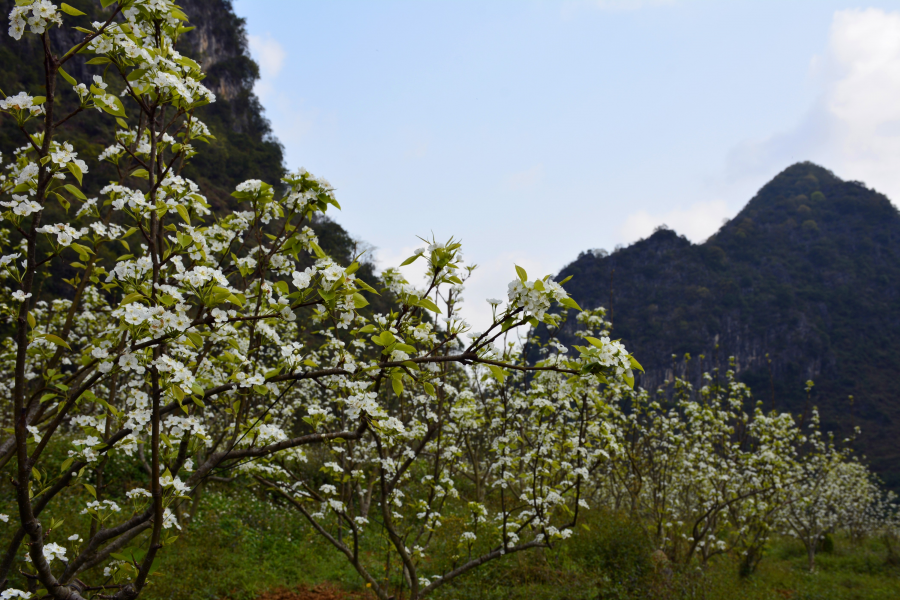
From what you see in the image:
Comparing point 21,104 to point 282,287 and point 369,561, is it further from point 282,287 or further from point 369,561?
point 369,561

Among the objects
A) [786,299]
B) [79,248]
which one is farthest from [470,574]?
[786,299]

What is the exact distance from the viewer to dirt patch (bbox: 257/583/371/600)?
5.92 m

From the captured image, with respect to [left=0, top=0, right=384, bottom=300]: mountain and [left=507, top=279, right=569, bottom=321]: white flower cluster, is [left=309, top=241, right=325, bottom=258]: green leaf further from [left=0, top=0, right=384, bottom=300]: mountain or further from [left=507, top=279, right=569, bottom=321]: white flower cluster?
[left=0, top=0, right=384, bottom=300]: mountain

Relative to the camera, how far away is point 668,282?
223 feet

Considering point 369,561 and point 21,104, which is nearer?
point 21,104

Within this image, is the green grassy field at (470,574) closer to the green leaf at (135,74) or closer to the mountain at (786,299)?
the green leaf at (135,74)

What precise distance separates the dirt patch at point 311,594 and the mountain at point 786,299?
136ft

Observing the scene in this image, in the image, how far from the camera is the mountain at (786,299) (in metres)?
48.2

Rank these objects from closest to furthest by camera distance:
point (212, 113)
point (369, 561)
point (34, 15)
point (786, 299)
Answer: point (34, 15)
point (369, 561)
point (212, 113)
point (786, 299)

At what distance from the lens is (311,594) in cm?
612

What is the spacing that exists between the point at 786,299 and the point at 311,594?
69064 millimetres

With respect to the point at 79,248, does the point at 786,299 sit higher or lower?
higher

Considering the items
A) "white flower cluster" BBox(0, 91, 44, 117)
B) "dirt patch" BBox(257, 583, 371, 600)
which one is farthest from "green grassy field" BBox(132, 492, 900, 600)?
"white flower cluster" BBox(0, 91, 44, 117)

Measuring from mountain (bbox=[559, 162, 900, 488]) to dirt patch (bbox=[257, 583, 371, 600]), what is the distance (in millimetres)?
41344
